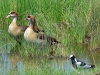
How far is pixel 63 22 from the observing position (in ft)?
42.4

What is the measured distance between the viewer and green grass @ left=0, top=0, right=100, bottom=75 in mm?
10805

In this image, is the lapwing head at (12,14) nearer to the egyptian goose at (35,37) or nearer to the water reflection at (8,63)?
the egyptian goose at (35,37)

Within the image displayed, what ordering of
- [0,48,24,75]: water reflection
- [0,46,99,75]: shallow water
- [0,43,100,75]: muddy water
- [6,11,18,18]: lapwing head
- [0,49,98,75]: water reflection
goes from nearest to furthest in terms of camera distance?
[0,48,24,75]: water reflection < [0,49,98,75]: water reflection < [0,46,99,75]: shallow water < [0,43,100,75]: muddy water < [6,11,18,18]: lapwing head

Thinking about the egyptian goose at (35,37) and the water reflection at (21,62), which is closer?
the water reflection at (21,62)

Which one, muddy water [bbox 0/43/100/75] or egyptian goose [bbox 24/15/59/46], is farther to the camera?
egyptian goose [bbox 24/15/59/46]

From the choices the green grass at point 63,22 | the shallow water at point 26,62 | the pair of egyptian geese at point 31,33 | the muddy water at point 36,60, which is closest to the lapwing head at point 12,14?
the pair of egyptian geese at point 31,33

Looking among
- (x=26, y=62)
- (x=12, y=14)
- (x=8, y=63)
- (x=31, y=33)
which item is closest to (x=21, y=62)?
(x=26, y=62)

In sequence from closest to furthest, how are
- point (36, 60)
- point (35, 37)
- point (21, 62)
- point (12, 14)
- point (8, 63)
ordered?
1. point (8, 63)
2. point (21, 62)
3. point (36, 60)
4. point (35, 37)
5. point (12, 14)

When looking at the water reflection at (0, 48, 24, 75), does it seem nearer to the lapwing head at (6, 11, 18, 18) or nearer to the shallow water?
the shallow water

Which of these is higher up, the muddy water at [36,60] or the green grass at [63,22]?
the green grass at [63,22]

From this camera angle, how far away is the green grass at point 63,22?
35.4 feet

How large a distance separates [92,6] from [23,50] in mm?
2442

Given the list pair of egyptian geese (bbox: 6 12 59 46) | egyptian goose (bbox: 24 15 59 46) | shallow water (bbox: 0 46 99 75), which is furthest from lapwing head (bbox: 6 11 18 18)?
shallow water (bbox: 0 46 99 75)

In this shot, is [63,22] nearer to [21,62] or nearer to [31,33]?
[31,33]
